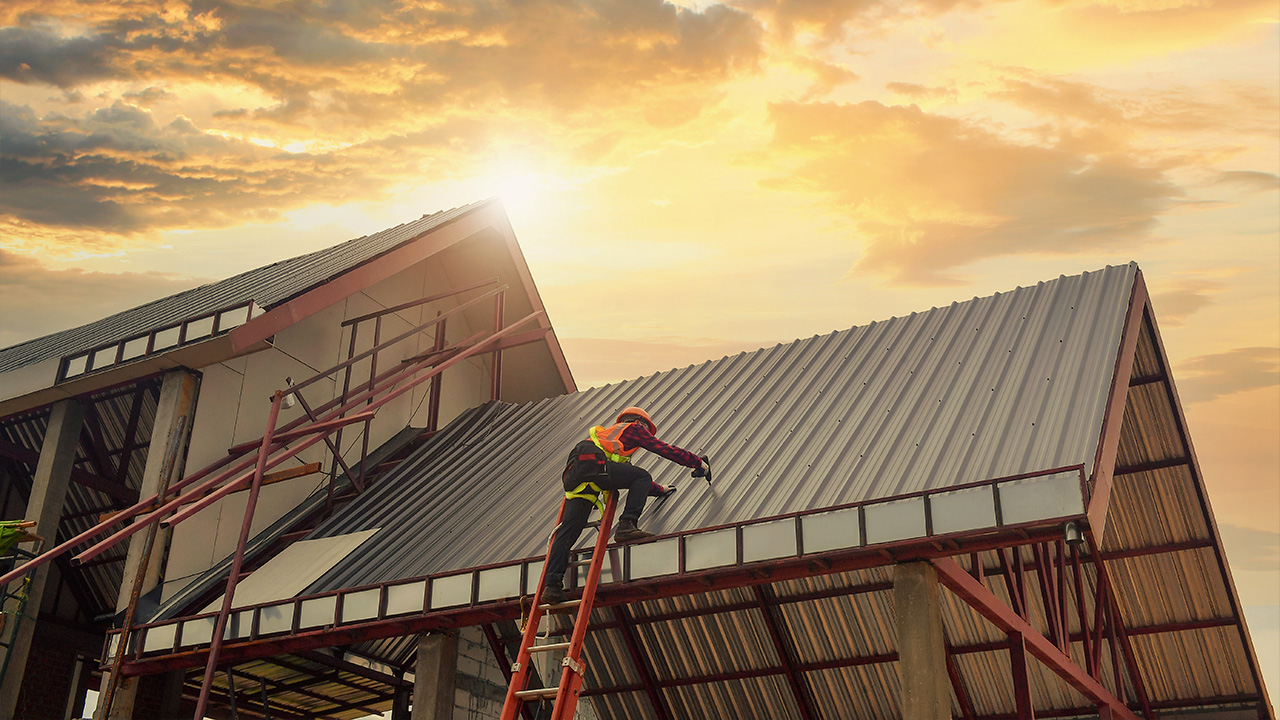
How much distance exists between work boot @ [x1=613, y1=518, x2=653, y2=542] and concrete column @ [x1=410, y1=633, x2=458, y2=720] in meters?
3.68

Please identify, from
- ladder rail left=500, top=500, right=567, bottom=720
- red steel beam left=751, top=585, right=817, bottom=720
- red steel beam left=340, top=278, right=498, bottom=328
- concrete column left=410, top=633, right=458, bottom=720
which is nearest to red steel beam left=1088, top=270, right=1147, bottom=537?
red steel beam left=751, top=585, right=817, bottom=720

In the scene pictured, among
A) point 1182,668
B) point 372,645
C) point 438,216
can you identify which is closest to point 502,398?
point 438,216

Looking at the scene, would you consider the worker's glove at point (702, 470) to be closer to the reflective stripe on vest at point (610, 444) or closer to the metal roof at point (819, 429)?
the metal roof at point (819, 429)

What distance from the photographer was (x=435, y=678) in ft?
57.2

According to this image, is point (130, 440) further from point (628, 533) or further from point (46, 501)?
point (628, 533)

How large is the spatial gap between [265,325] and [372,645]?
7068mm

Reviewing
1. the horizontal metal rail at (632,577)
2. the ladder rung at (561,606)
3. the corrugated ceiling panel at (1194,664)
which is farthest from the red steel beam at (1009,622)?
the ladder rung at (561,606)

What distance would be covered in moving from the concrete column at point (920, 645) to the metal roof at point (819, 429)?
4.37 ft

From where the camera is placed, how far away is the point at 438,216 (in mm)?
29125

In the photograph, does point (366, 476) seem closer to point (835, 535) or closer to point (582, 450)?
point (582, 450)

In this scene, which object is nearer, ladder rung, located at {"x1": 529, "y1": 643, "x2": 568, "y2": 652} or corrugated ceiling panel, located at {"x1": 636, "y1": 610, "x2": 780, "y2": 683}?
ladder rung, located at {"x1": 529, "y1": 643, "x2": 568, "y2": 652}

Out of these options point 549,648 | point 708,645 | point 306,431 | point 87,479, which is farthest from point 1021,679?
point 87,479

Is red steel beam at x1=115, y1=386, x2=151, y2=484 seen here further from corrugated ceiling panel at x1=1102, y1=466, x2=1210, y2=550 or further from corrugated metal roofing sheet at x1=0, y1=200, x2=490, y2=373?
corrugated ceiling panel at x1=1102, y1=466, x2=1210, y2=550

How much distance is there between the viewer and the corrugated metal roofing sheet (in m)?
23.1
